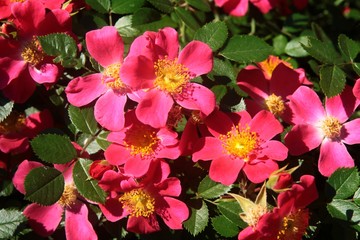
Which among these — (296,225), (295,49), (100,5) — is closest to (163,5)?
(100,5)

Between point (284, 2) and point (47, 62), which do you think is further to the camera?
point (284, 2)

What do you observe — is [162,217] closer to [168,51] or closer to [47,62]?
[168,51]

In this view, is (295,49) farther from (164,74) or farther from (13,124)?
(13,124)

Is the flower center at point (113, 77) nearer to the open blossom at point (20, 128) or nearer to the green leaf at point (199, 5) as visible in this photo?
the open blossom at point (20, 128)

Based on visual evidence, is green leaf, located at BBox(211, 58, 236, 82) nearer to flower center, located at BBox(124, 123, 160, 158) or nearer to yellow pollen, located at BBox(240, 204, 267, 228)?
flower center, located at BBox(124, 123, 160, 158)

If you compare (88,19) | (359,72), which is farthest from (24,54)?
(359,72)

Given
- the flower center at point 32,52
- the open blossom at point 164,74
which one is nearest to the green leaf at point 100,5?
the flower center at point 32,52

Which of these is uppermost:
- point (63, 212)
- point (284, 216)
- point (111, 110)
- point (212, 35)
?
point (212, 35)
